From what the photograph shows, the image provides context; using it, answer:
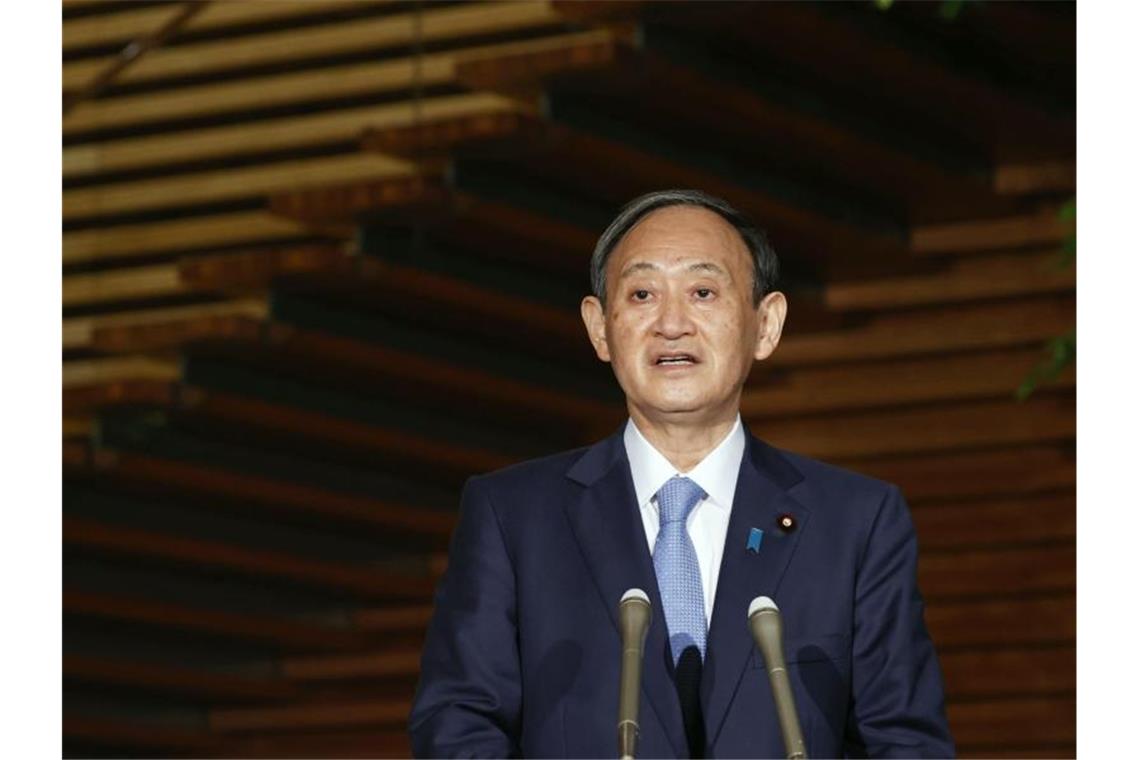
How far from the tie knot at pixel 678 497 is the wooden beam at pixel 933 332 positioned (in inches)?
204

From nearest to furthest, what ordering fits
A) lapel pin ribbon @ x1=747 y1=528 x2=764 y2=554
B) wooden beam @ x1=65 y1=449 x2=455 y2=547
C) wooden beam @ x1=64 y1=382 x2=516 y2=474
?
lapel pin ribbon @ x1=747 y1=528 x2=764 y2=554, wooden beam @ x1=64 y1=382 x2=516 y2=474, wooden beam @ x1=65 y1=449 x2=455 y2=547

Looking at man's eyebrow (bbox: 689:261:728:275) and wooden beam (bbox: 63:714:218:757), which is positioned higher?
man's eyebrow (bbox: 689:261:728:275)

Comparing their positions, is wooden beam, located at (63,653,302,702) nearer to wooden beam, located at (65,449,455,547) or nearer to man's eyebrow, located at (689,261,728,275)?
wooden beam, located at (65,449,455,547)

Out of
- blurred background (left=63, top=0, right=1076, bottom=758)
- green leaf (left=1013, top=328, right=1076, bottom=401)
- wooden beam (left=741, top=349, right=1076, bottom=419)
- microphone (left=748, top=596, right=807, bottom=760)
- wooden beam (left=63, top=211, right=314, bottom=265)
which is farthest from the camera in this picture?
wooden beam (left=63, top=211, right=314, bottom=265)

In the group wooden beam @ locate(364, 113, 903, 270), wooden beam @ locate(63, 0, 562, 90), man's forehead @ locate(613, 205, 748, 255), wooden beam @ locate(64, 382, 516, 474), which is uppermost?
wooden beam @ locate(63, 0, 562, 90)

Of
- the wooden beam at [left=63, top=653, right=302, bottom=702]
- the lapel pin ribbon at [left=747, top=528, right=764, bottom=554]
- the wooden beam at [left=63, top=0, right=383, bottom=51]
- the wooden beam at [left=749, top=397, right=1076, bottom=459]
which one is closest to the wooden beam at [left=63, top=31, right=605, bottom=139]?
the wooden beam at [left=63, top=0, right=383, bottom=51]

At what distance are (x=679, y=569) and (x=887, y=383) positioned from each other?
5529 mm

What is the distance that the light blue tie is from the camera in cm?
270

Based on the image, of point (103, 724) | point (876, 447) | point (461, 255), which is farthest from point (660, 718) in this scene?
point (103, 724)

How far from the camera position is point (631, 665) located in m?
2.29

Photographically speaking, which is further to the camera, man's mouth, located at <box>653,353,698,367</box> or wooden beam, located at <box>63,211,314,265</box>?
wooden beam, located at <box>63,211,314,265</box>

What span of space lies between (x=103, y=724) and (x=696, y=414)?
19.8 feet

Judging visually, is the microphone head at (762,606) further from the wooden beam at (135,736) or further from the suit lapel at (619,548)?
the wooden beam at (135,736)
